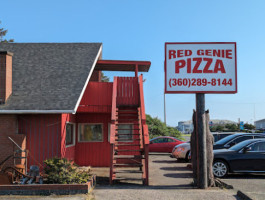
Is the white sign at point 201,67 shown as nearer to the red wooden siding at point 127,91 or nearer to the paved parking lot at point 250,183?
the paved parking lot at point 250,183

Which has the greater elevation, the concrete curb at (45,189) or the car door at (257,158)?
the car door at (257,158)

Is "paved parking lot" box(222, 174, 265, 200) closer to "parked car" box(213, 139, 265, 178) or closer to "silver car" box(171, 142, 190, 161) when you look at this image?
"parked car" box(213, 139, 265, 178)

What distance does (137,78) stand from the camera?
15914mm

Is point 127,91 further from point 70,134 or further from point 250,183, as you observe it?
point 250,183

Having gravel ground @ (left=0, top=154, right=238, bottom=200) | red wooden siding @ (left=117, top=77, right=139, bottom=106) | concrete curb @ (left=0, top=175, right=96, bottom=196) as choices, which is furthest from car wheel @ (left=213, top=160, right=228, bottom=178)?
concrete curb @ (left=0, top=175, right=96, bottom=196)

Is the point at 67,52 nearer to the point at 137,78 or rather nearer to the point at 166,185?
the point at 137,78

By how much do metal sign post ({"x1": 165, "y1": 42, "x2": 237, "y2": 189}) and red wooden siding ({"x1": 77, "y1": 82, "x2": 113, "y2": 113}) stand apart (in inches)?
185

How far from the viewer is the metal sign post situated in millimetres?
10781

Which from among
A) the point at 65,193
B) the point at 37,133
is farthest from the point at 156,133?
the point at 65,193

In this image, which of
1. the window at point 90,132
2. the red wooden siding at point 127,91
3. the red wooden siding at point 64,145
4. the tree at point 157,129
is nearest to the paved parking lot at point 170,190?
the red wooden siding at point 64,145

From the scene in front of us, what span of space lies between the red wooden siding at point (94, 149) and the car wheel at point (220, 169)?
5213 mm

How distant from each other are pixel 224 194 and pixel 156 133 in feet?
79.8

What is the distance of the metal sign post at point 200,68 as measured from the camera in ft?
35.4

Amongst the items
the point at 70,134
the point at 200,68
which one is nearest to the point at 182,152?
the point at 70,134
